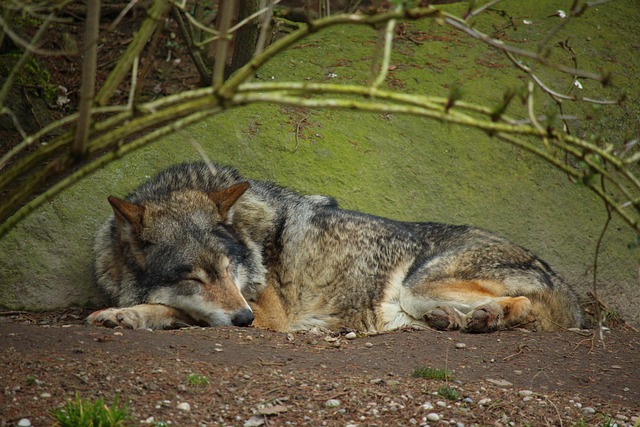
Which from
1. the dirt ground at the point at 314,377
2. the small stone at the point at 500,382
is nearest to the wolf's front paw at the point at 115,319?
the dirt ground at the point at 314,377

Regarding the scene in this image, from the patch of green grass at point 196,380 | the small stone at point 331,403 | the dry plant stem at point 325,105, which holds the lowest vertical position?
the small stone at point 331,403

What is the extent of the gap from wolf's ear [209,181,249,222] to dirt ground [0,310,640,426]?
1.19m

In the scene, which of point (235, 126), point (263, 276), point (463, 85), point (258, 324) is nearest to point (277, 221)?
point (263, 276)

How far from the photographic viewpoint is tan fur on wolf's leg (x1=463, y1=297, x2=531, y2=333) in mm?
6406

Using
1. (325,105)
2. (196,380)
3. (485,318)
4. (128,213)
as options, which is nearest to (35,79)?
(128,213)

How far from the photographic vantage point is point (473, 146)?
30.9 ft

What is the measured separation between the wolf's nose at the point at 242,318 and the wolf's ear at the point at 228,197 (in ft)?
3.27

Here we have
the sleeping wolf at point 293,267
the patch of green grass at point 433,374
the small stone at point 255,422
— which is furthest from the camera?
the sleeping wolf at point 293,267

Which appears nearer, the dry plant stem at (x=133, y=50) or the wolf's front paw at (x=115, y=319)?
the dry plant stem at (x=133, y=50)

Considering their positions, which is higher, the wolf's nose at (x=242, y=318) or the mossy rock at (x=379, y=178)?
the mossy rock at (x=379, y=178)

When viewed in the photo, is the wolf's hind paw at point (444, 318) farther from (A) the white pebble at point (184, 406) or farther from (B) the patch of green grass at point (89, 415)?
(B) the patch of green grass at point (89, 415)

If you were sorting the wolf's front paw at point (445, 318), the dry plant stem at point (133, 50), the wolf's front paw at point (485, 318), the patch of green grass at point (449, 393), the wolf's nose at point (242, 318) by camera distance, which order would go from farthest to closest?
the wolf's front paw at point (445, 318)
the wolf's front paw at point (485, 318)
the wolf's nose at point (242, 318)
the patch of green grass at point (449, 393)
the dry plant stem at point (133, 50)

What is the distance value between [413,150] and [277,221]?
2666mm

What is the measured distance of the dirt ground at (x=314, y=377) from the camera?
4309mm
